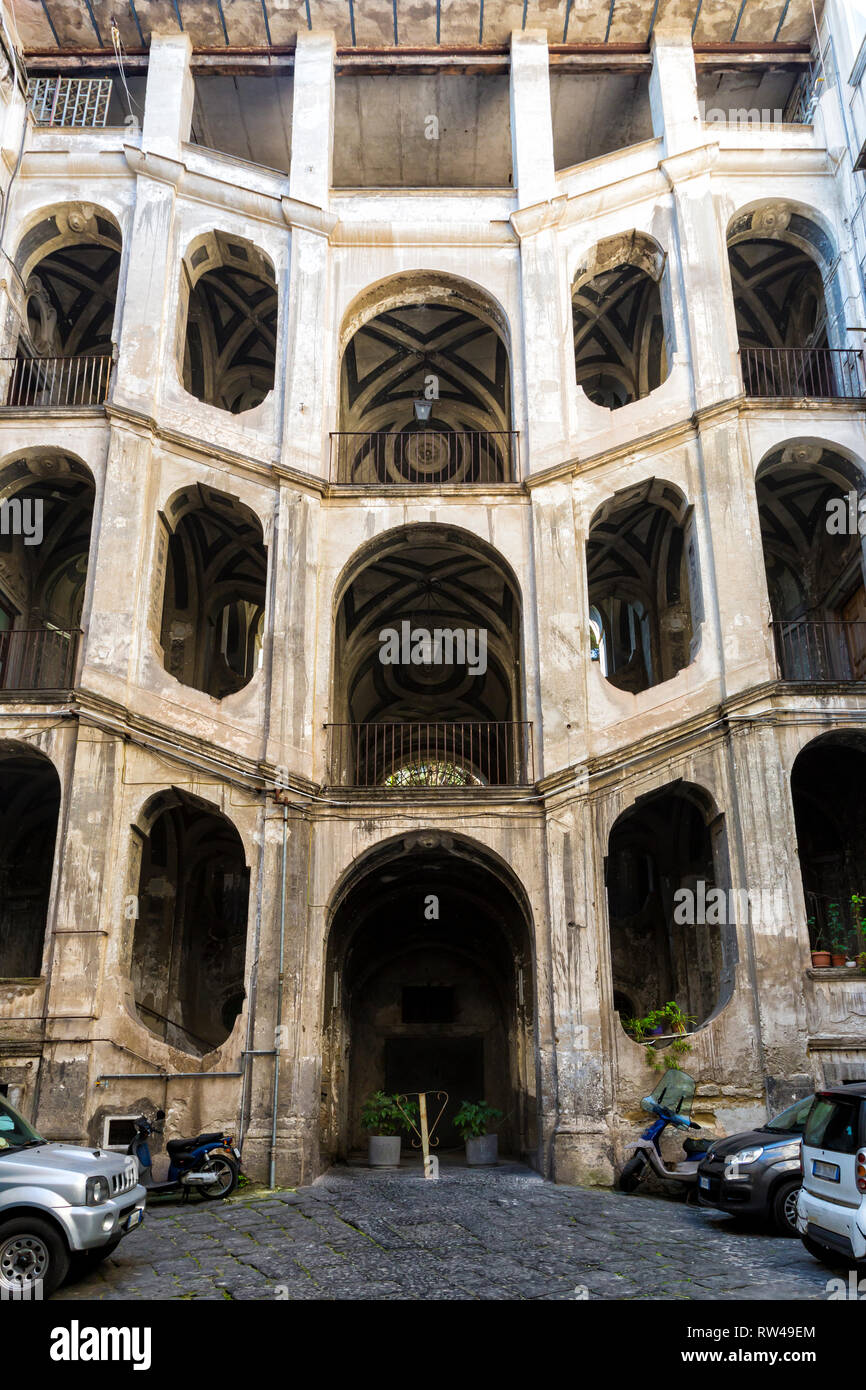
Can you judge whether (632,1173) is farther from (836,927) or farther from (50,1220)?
(50,1220)

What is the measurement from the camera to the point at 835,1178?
25.5ft

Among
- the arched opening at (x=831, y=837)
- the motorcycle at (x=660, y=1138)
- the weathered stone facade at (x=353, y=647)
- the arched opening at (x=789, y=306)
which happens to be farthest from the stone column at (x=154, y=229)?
the arched opening at (x=831, y=837)

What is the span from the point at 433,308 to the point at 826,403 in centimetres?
842

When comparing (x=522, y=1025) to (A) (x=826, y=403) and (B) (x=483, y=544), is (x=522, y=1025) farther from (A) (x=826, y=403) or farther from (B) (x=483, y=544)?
(A) (x=826, y=403)

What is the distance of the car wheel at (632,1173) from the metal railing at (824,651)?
27.7 feet

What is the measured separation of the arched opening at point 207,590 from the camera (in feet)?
68.5

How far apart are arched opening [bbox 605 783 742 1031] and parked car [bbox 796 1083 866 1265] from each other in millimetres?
10106

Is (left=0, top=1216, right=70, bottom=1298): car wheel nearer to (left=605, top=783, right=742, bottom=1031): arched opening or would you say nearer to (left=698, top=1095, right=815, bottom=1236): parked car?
(left=698, top=1095, right=815, bottom=1236): parked car

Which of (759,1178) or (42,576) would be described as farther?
(42,576)

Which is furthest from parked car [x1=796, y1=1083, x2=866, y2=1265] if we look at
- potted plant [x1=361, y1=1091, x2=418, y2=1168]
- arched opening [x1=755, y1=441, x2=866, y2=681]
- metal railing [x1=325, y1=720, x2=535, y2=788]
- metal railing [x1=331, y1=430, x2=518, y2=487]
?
metal railing [x1=331, y1=430, x2=518, y2=487]

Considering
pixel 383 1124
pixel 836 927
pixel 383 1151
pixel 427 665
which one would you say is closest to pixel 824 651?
pixel 836 927

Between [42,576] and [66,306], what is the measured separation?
576 cm

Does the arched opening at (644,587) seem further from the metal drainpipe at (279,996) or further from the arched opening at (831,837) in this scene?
the metal drainpipe at (279,996)

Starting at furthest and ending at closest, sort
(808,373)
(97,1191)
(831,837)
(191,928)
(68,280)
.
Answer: (68,280) → (191,928) → (808,373) → (831,837) → (97,1191)
